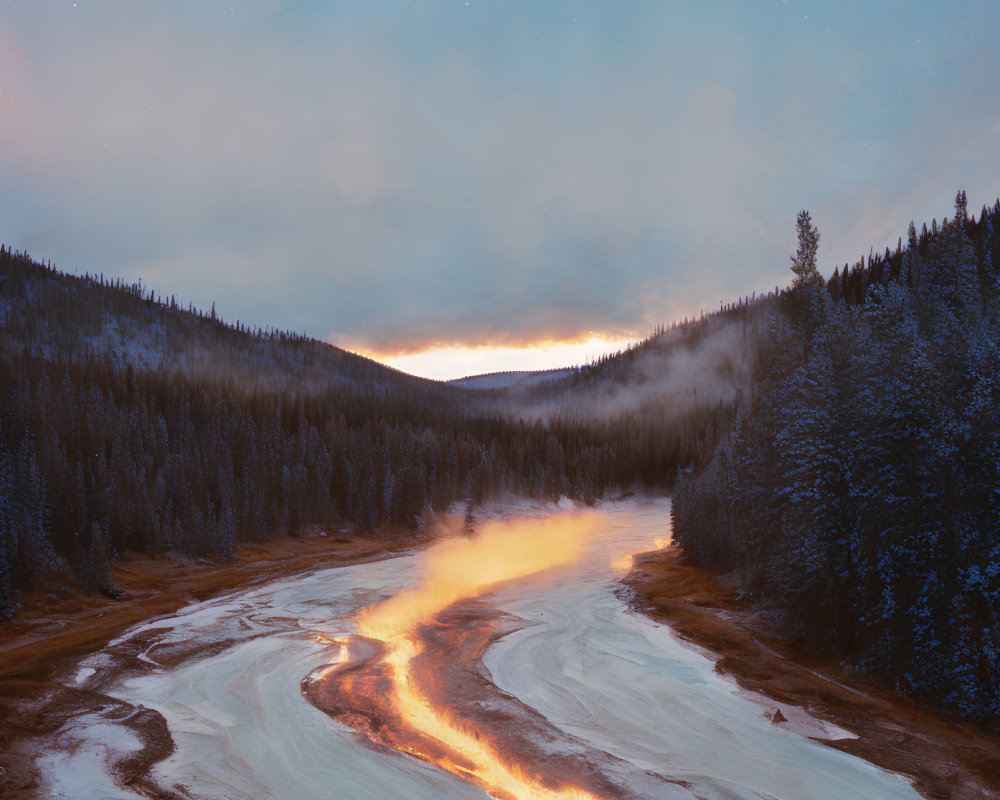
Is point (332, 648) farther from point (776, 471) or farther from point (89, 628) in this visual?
point (776, 471)

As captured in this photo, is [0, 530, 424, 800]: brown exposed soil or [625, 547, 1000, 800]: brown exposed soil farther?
[0, 530, 424, 800]: brown exposed soil

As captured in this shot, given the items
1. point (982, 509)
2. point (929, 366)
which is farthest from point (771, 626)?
point (929, 366)

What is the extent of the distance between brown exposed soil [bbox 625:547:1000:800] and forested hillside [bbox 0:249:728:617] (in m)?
33.2

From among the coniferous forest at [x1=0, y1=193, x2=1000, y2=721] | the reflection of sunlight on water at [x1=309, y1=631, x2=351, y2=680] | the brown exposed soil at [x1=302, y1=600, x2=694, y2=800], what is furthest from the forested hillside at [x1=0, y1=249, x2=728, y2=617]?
the brown exposed soil at [x1=302, y1=600, x2=694, y2=800]

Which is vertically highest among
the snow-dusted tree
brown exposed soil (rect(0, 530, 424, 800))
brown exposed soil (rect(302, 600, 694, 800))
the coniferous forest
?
the snow-dusted tree

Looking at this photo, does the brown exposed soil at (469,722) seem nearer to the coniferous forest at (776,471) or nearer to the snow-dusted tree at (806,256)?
the coniferous forest at (776,471)

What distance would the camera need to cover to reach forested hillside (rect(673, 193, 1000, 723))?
58.6 ft

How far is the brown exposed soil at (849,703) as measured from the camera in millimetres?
13508

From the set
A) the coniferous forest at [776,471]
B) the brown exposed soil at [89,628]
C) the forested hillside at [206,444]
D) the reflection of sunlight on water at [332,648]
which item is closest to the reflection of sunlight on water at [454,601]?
the reflection of sunlight on water at [332,648]

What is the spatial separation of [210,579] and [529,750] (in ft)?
123

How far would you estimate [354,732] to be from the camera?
15414 millimetres

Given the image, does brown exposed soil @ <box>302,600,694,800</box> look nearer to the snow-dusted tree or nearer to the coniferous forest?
the coniferous forest

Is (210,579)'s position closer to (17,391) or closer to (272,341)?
(17,391)

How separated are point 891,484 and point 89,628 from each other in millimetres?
33996
